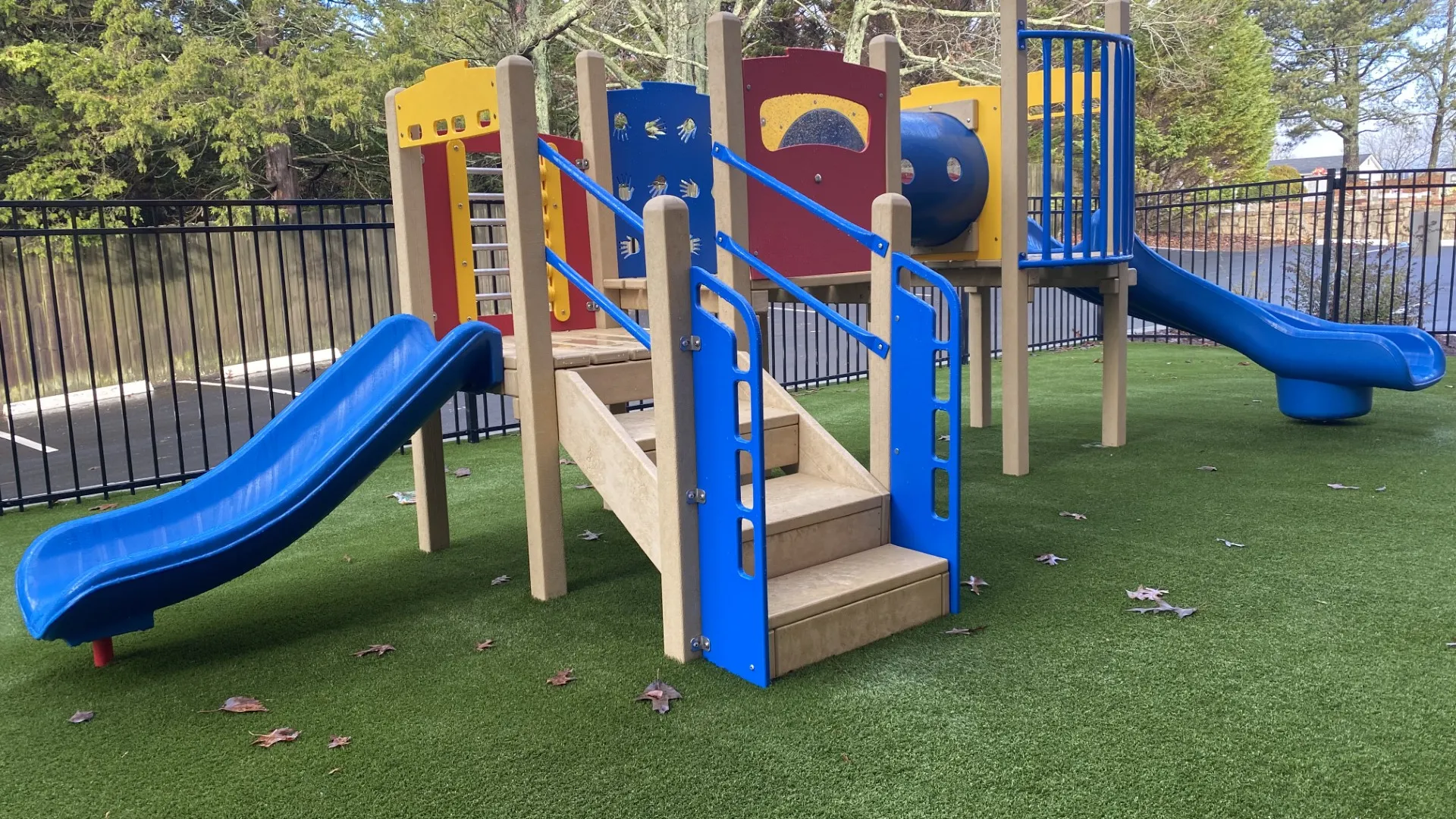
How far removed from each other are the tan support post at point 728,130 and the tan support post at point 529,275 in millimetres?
819

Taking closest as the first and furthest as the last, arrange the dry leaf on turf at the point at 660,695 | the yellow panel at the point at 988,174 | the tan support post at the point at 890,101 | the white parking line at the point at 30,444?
the dry leaf on turf at the point at 660,695
the tan support post at the point at 890,101
the yellow panel at the point at 988,174
the white parking line at the point at 30,444

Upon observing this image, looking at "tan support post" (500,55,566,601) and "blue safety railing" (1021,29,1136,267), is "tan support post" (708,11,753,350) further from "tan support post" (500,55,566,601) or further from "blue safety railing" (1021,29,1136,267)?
"blue safety railing" (1021,29,1136,267)

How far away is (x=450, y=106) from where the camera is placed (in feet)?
14.4

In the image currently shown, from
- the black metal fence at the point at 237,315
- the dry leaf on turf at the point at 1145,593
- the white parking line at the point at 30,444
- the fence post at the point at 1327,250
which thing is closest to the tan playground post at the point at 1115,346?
the black metal fence at the point at 237,315

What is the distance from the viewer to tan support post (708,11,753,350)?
14.6ft

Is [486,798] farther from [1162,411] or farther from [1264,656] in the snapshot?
[1162,411]

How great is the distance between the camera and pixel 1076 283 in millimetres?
6809

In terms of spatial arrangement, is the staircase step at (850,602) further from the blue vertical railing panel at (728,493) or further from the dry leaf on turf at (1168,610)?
the dry leaf on turf at (1168,610)

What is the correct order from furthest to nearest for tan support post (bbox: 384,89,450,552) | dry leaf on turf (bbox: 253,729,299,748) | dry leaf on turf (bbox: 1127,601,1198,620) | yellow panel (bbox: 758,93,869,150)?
1. yellow panel (bbox: 758,93,869,150)
2. tan support post (bbox: 384,89,450,552)
3. dry leaf on turf (bbox: 1127,601,1198,620)
4. dry leaf on turf (bbox: 253,729,299,748)

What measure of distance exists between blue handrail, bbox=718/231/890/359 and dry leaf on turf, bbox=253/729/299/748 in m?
2.21

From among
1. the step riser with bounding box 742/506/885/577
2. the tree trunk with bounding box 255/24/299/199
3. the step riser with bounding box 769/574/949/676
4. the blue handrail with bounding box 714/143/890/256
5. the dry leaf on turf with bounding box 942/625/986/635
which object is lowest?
the dry leaf on turf with bounding box 942/625/986/635

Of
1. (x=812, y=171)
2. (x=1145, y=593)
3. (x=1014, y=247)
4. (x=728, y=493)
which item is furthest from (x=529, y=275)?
(x=1014, y=247)

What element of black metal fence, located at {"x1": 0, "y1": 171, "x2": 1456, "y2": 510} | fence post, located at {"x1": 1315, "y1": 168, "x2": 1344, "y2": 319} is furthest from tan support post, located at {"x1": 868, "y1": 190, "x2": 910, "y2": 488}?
fence post, located at {"x1": 1315, "y1": 168, "x2": 1344, "y2": 319}

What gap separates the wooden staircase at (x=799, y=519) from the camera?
350cm
